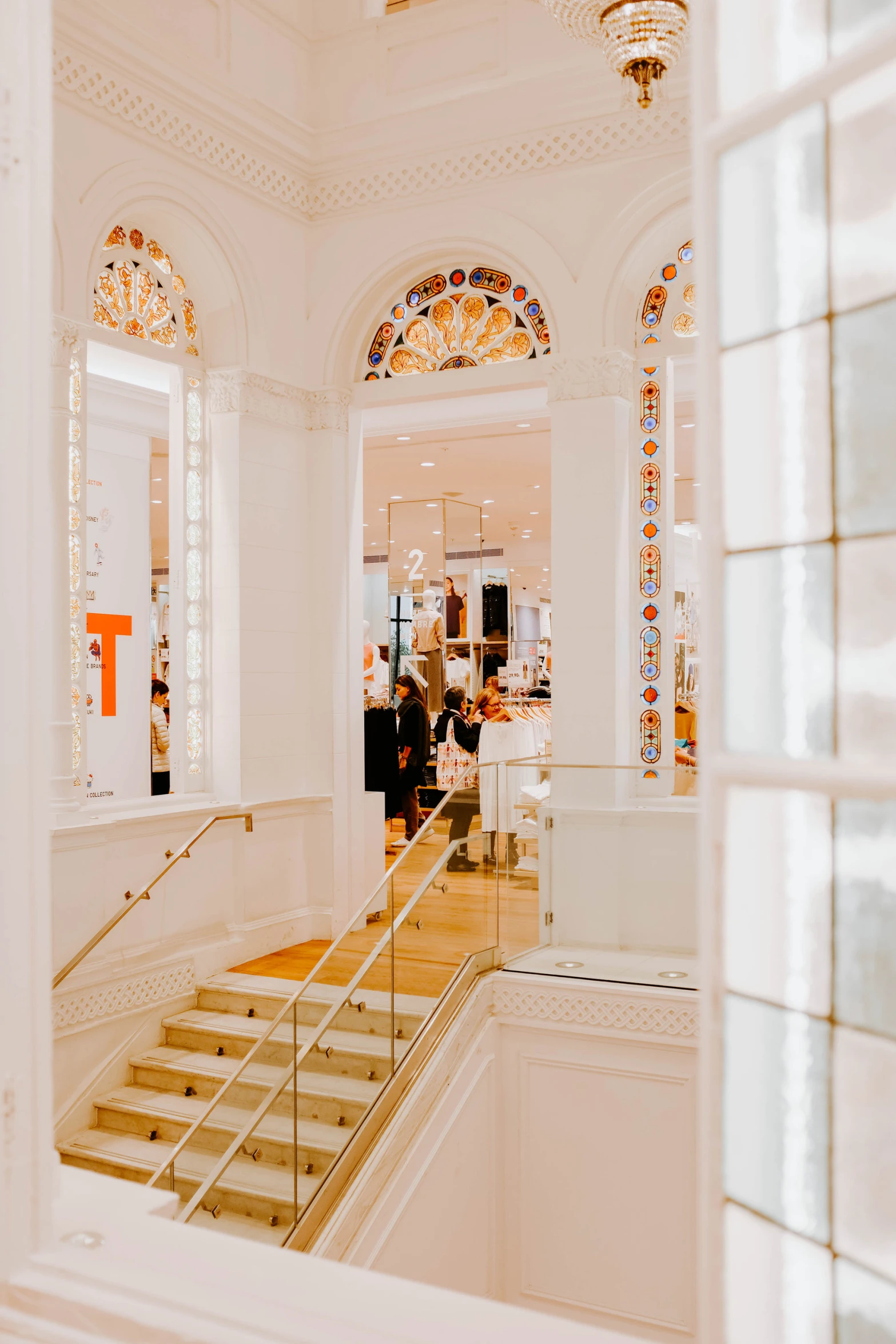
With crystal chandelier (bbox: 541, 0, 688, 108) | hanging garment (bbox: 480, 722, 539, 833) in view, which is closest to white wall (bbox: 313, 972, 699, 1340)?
hanging garment (bbox: 480, 722, 539, 833)

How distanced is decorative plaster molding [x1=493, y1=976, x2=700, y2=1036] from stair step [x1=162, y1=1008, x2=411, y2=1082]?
2.70 ft

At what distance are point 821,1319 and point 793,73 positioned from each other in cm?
111

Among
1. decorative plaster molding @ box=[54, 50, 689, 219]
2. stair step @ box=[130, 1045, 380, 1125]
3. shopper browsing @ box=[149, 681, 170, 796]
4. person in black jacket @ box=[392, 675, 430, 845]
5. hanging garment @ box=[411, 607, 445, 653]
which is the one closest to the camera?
stair step @ box=[130, 1045, 380, 1125]

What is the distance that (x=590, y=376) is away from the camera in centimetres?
653

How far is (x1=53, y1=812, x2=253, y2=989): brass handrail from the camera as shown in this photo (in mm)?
5562

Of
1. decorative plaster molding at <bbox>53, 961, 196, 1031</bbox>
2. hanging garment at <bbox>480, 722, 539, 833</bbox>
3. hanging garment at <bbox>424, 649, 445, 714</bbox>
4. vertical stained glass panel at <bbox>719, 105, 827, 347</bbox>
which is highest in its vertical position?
vertical stained glass panel at <bbox>719, 105, 827, 347</bbox>

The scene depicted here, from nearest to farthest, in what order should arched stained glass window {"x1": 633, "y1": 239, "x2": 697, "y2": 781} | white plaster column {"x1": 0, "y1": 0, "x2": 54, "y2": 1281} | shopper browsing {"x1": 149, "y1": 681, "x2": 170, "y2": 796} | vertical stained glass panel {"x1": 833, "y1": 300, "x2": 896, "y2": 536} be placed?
1. vertical stained glass panel {"x1": 833, "y1": 300, "x2": 896, "y2": 536}
2. white plaster column {"x1": 0, "y1": 0, "x2": 54, "y2": 1281}
3. arched stained glass window {"x1": 633, "y1": 239, "x2": 697, "y2": 781}
4. shopper browsing {"x1": 149, "y1": 681, "x2": 170, "y2": 796}

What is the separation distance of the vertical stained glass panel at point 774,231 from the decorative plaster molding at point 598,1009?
506cm

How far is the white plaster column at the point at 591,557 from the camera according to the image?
6.49 m

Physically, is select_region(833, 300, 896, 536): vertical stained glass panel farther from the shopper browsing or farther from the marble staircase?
the shopper browsing

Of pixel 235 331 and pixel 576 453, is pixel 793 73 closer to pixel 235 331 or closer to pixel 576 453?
pixel 576 453

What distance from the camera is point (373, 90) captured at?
7.15 metres

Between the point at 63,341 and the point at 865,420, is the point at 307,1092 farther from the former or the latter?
the point at 865,420

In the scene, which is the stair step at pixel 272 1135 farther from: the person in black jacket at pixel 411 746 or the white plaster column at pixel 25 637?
the person in black jacket at pixel 411 746
